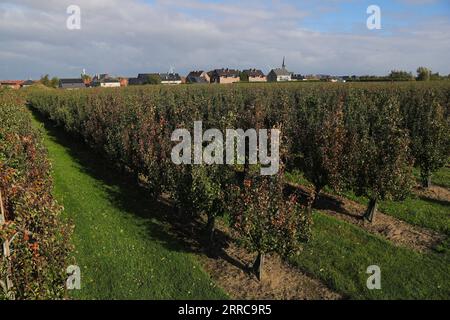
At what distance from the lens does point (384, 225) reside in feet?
56.1

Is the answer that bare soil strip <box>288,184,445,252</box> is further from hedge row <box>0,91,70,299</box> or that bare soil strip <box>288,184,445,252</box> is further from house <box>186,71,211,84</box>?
house <box>186,71,211,84</box>

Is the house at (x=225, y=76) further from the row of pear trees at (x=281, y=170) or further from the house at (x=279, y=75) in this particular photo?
the row of pear trees at (x=281, y=170)

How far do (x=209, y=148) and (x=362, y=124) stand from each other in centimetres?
1278

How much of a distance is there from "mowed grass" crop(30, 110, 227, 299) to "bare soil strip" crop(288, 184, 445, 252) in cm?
809

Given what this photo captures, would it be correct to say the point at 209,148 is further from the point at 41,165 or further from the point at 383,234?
the point at 383,234

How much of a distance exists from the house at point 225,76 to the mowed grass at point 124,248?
130708 mm

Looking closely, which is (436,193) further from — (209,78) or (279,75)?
(209,78)

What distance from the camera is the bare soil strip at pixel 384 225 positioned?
50.9 ft

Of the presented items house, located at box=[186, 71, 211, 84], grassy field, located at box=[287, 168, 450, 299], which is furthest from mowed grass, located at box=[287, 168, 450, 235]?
house, located at box=[186, 71, 211, 84]

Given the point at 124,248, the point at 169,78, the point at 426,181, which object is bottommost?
the point at 124,248

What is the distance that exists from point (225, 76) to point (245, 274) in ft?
470

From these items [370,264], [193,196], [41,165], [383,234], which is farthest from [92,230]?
[383,234]

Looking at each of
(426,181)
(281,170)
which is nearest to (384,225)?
(426,181)

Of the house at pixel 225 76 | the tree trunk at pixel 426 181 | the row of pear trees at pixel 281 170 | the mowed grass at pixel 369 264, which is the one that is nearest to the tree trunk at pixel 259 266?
the row of pear trees at pixel 281 170
